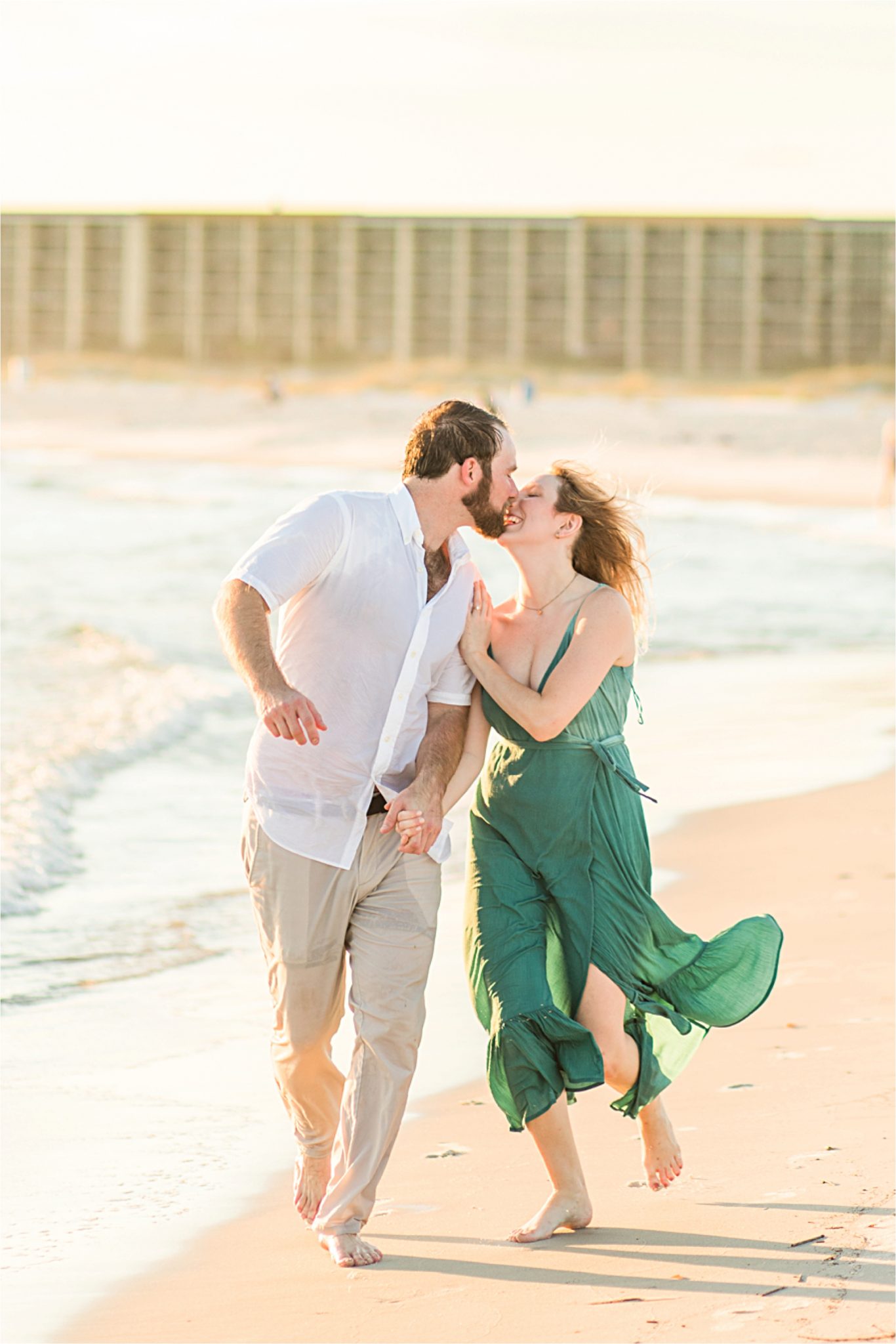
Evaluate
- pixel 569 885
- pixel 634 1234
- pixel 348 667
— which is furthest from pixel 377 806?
pixel 634 1234

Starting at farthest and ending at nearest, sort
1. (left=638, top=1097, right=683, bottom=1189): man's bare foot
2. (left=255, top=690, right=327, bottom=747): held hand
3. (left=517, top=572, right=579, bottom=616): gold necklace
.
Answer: (left=517, top=572, right=579, bottom=616): gold necklace → (left=638, top=1097, right=683, bottom=1189): man's bare foot → (left=255, top=690, right=327, bottom=747): held hand

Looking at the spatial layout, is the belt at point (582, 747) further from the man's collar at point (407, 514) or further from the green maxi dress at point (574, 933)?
the man's collar at point (407, 514)

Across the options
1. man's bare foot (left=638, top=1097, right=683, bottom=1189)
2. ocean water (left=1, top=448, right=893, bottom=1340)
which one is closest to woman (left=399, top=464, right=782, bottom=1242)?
man's bare foot (left=638, top=1097, right=683, bottom=1189)

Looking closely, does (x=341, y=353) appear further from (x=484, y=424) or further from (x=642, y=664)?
(x=484, y=424)

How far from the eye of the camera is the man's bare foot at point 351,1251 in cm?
320

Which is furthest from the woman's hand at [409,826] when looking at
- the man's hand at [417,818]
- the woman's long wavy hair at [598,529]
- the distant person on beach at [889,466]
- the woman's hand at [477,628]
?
the distant person on beach at [889,466]

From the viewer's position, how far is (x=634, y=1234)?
10.7 ft

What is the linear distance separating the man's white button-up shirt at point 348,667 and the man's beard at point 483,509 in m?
0.11

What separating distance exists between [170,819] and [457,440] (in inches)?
185

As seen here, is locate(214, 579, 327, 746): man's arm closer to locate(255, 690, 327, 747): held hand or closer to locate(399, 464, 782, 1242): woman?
locate(255, 690, 327, 747): held hand

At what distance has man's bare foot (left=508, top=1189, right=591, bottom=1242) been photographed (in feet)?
10.7

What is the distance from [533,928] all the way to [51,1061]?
1.80 metres

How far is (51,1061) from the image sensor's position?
15.0 feet

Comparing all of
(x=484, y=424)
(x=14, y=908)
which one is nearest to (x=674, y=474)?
(x=14, y=908)
